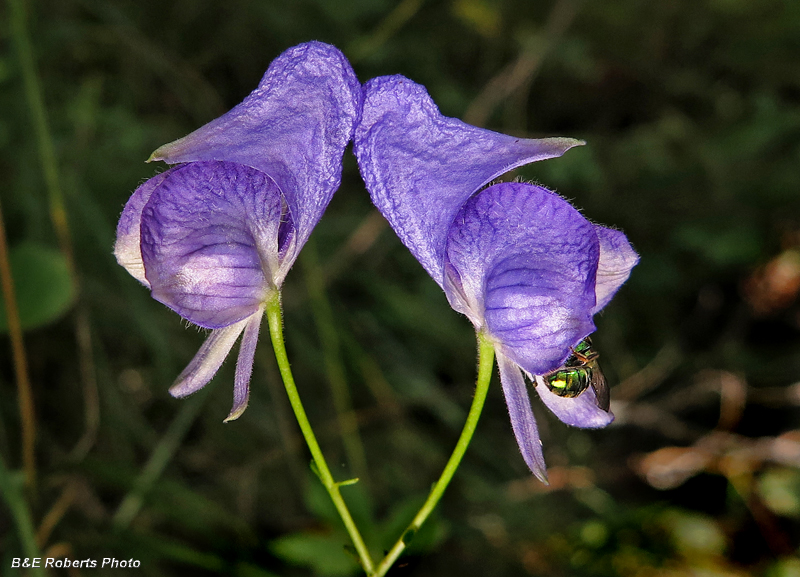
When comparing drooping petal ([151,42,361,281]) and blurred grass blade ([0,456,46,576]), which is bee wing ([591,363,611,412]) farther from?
blurred grass blade ([0,456,46,576])

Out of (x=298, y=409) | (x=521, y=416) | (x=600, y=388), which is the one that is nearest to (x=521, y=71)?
(x=600, y=388)

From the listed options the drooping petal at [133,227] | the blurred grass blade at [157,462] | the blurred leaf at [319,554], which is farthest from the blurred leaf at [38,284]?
the drooping petal at [133,227]

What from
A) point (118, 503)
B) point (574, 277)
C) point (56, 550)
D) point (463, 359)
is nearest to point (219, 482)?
point (118, 503)

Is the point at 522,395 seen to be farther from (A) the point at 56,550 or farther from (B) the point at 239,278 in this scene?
(A) the point at 56,550

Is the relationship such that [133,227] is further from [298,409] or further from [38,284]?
[38,284]

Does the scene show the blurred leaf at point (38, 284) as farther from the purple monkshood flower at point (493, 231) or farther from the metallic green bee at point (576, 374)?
the metallic green bee at point (576, 374)

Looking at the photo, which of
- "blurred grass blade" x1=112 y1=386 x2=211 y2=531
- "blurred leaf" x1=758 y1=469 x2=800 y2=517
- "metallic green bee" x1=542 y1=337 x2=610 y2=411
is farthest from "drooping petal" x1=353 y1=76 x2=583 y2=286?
"blurred leaf" x1=758 y1=469 x2=800 y2=517
